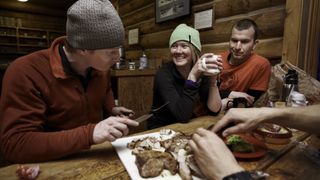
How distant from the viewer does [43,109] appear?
983 millimetres

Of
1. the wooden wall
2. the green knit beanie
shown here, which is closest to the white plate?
the green knit beanie

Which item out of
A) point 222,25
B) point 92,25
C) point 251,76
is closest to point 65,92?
point 92,25

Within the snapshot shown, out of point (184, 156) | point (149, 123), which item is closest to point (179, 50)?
point (149, 123)

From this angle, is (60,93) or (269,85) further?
(269,85)

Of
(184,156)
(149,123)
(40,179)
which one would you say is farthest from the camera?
(149,123)

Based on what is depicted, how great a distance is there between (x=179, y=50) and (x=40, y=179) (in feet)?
4.22

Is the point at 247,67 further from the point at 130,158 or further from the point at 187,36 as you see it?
the point at 130,158

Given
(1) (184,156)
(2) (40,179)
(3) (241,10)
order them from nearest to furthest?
(2) (40,179), (1) (184,156), (3) (241,10)

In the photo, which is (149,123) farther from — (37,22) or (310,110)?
(37,22)

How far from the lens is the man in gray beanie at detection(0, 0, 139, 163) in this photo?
0.87m

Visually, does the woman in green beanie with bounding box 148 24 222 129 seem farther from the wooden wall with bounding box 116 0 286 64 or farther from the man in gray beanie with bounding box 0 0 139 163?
the wooden wall with bounding box 116 0 286 64

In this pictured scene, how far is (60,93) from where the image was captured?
41.7 inches

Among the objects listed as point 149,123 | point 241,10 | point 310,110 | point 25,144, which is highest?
point 241,10

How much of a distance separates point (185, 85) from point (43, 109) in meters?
0.81
